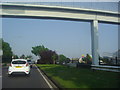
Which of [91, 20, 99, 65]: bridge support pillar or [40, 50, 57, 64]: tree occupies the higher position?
[91, 20, 99, 65]: bridge support pillar

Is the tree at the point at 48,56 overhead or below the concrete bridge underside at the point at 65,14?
below

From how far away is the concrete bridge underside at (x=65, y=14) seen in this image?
28.9m

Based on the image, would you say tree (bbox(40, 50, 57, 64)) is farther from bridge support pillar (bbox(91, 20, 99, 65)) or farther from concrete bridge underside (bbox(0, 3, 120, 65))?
concrete bridge underside (bbox(0, 3, 120, 65))

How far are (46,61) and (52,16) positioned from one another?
32.0 metres

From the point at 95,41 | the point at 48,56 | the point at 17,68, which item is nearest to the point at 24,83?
the point at 17,68

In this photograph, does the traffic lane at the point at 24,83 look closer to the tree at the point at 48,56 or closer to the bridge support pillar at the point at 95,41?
the bridge support pillar at the point at 95,41

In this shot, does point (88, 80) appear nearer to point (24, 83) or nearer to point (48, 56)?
point (24, 83)

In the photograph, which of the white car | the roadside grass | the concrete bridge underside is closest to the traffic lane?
the roadside grass

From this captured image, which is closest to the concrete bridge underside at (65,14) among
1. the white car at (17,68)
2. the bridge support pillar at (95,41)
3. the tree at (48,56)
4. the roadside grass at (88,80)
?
the bridge support pillar at (95,41)

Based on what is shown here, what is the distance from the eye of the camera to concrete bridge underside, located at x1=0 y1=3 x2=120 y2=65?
28906 millimetres

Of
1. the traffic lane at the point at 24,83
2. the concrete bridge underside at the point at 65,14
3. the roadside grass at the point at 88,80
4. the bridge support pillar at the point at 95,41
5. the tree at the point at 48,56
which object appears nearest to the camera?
the roadside grass at the point at 88,80

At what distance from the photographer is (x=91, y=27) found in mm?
33438

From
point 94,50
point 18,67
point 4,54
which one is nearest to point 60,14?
point 94,50

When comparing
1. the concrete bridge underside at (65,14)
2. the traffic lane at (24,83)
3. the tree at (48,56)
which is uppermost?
the concrete bridge underside at (65,14)
